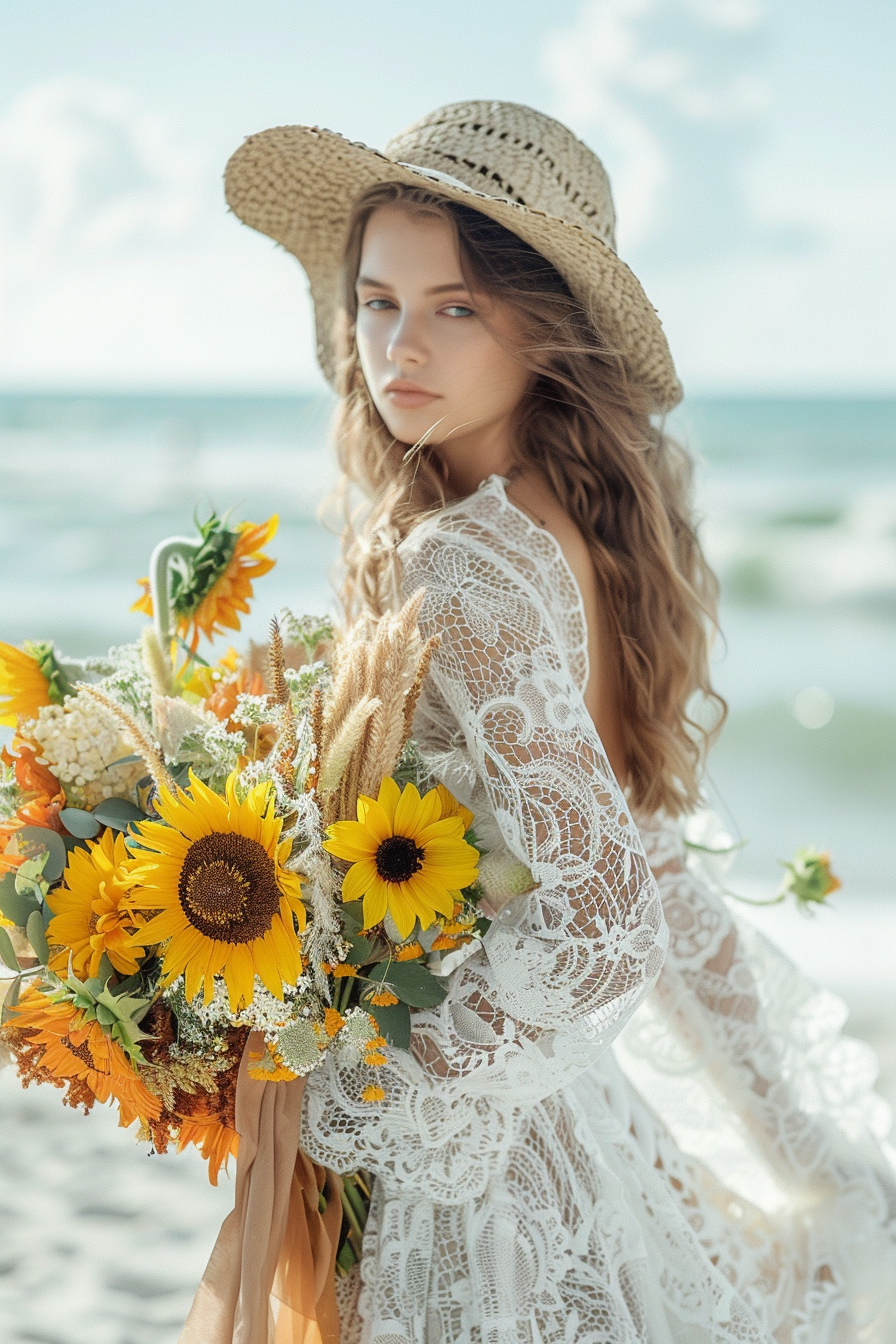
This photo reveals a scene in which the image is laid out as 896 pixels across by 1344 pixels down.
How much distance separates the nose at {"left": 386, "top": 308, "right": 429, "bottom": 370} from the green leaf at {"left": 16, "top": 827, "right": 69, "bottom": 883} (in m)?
0.82

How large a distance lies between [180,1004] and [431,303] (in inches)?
40.4

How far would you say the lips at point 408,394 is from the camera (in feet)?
5.31

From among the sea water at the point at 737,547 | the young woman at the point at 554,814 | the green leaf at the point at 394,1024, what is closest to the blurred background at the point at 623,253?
the sea water at the point at 737,547

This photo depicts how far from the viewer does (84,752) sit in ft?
4.40

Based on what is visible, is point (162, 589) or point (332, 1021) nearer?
point (332, 1021)

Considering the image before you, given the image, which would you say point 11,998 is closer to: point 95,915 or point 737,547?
point 95,915

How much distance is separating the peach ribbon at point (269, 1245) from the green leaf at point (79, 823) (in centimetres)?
31

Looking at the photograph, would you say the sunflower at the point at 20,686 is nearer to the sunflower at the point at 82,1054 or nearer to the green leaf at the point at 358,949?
the sunflower at the point at 82,1054

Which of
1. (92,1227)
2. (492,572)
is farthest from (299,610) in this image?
(492,572)

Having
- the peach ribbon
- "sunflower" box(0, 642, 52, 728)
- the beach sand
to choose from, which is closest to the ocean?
the beach sand

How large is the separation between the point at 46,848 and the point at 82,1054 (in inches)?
9.3

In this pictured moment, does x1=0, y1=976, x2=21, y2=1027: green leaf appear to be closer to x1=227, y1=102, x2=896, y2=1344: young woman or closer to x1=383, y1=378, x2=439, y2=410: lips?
x1=227, y1=102, x2=896, y2=1344: young woman

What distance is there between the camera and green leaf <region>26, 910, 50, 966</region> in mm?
1234

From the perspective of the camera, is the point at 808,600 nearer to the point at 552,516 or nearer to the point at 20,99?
the point at 552,516
